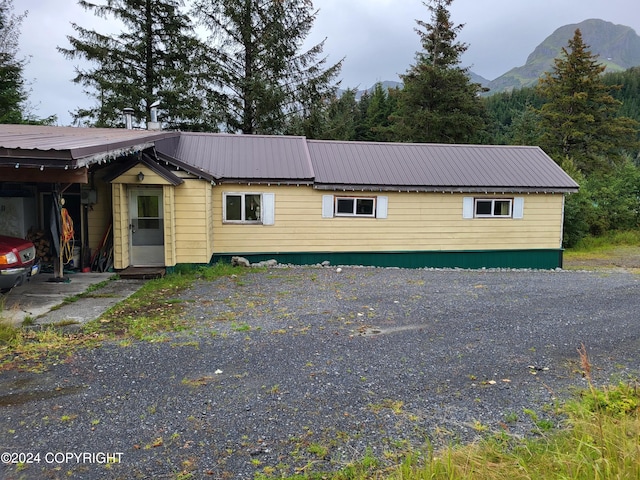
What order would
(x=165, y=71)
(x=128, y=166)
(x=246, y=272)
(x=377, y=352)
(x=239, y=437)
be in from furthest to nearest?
(x=165, y=71), (x=246, y=272), (x=128, y=166), (x=377, y=352), (x=239, y=437)

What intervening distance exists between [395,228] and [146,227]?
6.53m

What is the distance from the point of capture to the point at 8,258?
256 inches

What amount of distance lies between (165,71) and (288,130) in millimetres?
6179

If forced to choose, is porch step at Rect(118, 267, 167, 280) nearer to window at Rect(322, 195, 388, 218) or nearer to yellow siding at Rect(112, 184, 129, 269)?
yellow siding at Rect(112, 184, 129, 269)

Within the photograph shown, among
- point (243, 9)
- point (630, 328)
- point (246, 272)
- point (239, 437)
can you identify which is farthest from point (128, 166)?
point (243, 9)

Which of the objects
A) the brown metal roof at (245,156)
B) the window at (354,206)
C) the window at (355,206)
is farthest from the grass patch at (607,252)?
the brown metal roof at (245,156)

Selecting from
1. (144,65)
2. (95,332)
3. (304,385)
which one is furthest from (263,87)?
(304,385)

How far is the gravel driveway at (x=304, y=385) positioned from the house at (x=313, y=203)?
3730mm

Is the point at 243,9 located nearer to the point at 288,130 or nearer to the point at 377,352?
the point at 288,130

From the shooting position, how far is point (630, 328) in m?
6.07

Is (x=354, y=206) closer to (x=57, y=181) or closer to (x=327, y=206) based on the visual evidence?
(x=327, y=206)

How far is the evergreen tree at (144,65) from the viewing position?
19703 millimetres

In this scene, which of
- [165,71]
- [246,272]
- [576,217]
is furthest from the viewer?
[165,71]

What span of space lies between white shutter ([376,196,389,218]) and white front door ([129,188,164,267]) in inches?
223
